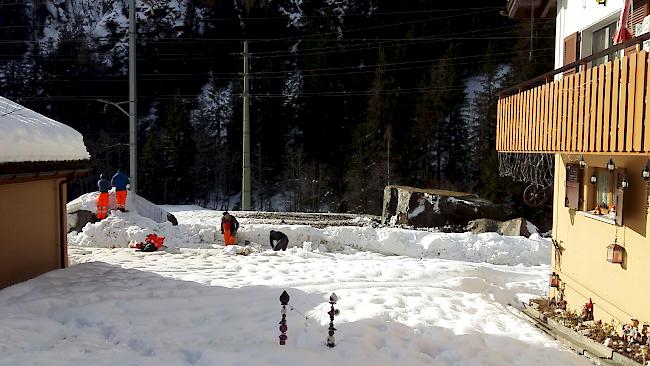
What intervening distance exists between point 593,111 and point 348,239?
420 inches

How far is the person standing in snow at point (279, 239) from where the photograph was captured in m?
15.1

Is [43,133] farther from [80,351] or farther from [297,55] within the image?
[297,55]

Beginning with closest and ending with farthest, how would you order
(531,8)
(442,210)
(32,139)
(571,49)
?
(32,139), (571,49), (531,8), (442,210)

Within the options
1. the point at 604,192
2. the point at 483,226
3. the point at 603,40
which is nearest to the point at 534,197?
the point at 483,226

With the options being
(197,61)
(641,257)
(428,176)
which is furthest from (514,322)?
(197,61)

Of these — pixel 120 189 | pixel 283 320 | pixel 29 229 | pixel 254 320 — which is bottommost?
pixel 254 320

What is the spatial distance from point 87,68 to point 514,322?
4240 centimetres

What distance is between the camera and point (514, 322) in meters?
8.59

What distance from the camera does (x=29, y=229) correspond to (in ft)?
29.5

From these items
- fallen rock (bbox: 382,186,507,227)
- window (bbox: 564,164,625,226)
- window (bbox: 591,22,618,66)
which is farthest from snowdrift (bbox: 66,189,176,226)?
window (bbox: 591,22,618,66)

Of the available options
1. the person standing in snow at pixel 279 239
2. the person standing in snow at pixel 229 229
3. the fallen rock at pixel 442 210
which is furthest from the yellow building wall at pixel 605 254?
the person standing in snow at pixel 229 229

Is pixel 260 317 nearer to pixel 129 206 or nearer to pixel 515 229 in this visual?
pixel 515 229

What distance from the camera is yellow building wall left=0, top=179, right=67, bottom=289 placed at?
838 cm

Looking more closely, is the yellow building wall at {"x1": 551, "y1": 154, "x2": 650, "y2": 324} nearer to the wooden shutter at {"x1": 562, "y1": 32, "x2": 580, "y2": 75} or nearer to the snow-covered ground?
the snow-covered ground
